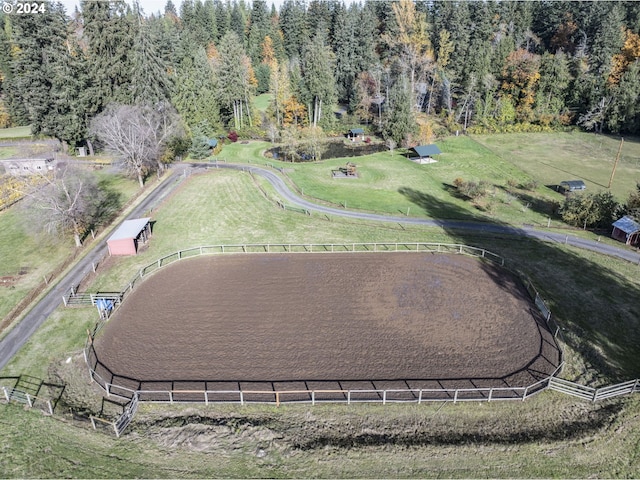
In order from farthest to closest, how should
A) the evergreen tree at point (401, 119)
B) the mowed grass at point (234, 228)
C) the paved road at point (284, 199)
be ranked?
the evergreen tree at point (401, 119) → the mowed grass at point (234, 228) → the paved road at point (284, 199)

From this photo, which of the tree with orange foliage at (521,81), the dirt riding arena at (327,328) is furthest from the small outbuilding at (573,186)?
the tree with orange foliage at (521,81)

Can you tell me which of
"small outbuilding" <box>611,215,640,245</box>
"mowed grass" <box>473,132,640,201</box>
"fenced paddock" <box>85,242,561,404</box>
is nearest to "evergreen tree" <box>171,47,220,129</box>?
"mowed grass" <box>473,132,640,201</box>

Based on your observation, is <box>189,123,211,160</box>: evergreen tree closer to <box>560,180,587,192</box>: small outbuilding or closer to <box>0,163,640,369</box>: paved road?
<box>0,163,640,369</box>: paved road

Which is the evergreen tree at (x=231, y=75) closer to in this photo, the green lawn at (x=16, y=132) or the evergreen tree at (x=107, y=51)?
the evergreen tree at (x=107, y=51)

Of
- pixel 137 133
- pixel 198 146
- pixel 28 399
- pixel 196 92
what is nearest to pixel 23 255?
pixel 28 399

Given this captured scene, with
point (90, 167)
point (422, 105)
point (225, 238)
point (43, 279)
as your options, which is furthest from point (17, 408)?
point (422, 105)

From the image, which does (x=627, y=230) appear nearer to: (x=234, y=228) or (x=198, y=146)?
(x=234, y=228)
